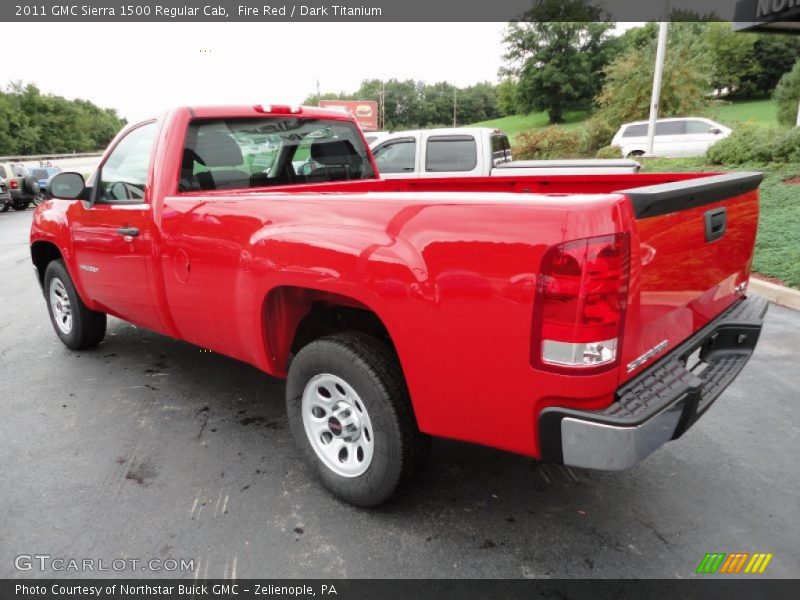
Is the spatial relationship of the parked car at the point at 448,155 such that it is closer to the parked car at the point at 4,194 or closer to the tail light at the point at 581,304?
the tail light at the point at 581,304

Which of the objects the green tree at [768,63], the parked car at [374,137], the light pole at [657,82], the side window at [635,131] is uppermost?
the green tree at [768,63]

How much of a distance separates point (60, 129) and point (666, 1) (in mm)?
84521

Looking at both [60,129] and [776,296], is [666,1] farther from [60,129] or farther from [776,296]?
[60,129]

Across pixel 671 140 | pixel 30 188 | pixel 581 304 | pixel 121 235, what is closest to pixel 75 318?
pixel 121 235

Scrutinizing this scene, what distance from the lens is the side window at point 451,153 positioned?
9.30 metres

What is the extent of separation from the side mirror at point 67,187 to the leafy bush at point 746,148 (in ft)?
43.8

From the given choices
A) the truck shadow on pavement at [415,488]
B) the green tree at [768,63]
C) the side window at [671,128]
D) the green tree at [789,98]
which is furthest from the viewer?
the green tree at [768,63]

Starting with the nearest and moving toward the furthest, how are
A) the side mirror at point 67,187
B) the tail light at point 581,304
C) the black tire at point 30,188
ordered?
the tail light at point 581,304, the side mirror at point 67,187, the black tire at point 30,188

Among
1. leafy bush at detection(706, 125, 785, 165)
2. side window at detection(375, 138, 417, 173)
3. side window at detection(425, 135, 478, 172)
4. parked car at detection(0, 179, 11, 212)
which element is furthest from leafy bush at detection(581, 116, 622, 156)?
parked car at detection(0, 179, 11, 212)

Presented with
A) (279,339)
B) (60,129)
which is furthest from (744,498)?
(60,129)

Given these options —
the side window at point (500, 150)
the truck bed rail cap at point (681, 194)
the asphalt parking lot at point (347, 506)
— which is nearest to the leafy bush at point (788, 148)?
the side window at point (500, 150)

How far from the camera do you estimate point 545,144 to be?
77.5 ft

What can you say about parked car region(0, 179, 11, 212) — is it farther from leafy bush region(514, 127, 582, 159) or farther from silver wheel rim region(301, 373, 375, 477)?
silver wheel rim region(301, 373, 375, 477)

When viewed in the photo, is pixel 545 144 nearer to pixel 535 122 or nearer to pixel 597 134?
pixel 597 134
